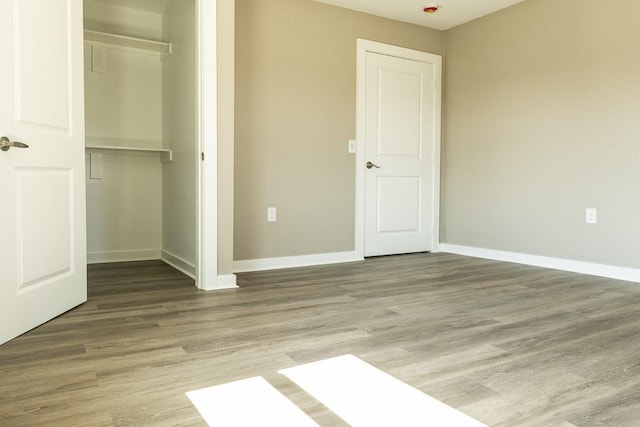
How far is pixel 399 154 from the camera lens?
14.6ft

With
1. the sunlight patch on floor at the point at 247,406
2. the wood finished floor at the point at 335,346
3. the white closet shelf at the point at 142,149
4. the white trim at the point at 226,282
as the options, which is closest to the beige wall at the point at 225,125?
the white trim at the point at 226,282

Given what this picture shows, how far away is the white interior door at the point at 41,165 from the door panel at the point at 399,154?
2.51m

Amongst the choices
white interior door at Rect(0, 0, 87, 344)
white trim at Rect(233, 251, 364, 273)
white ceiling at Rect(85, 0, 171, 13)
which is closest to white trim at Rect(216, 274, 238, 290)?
white trim at Rect(233, 251, 364, 273)

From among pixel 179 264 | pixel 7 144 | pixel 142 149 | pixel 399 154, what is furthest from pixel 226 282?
pixel 399 154

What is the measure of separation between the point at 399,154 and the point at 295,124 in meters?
1.16

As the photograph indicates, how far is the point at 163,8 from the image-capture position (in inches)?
159

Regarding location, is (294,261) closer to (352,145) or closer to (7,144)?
(352,145)

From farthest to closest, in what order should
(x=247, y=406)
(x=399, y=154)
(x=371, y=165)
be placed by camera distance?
(x=399, y=154), (x=371, y=165), (x=247, y=406)

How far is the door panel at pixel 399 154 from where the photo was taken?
14.0 feet

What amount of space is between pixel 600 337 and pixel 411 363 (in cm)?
97

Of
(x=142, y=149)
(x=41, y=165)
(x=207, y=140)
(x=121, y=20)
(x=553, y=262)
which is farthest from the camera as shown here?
(x=121, y=20)

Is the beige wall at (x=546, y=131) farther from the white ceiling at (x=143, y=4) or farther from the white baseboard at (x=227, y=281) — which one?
the white ceiling at (x=143, y=4)

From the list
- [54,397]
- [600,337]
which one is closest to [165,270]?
[54,397]

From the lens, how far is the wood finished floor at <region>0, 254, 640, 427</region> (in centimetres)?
138
